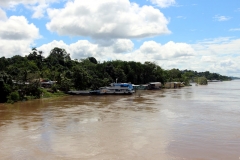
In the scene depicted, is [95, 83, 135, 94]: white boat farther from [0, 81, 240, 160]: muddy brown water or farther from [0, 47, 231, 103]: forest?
[0, 81, 240, 160]: muddy brown water

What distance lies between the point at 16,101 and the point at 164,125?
22145 millimetres

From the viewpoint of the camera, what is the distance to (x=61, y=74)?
161ft

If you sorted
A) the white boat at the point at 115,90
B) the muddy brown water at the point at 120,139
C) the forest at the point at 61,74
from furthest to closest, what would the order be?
the white boat at the point at 115,90 < the forest at the point at 61,74 < the muddy brown water at the point at 120,139

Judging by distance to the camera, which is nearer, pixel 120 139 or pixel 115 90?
pixel 120 139

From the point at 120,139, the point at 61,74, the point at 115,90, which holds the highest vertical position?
the point at 61,74

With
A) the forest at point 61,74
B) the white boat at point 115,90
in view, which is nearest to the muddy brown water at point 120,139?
→ the forest at point 61,74

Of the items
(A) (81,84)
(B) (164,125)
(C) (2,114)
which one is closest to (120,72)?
(A) (81,84)

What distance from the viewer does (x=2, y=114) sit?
942 inches

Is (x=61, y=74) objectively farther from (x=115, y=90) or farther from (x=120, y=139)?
(x=120, y=139)

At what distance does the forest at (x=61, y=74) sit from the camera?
3534cm

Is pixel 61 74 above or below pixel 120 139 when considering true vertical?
above

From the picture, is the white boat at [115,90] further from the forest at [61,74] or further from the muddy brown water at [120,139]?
the muddy brown water at [120,139]

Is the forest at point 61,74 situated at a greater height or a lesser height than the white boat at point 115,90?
greater

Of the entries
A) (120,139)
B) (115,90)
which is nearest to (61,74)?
(115,90)
